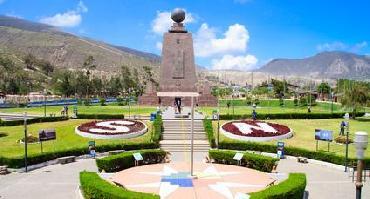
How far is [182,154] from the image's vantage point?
132ft

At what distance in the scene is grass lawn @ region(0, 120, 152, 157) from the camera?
4053 centimetres

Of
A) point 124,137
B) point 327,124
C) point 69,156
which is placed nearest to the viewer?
point 69,156

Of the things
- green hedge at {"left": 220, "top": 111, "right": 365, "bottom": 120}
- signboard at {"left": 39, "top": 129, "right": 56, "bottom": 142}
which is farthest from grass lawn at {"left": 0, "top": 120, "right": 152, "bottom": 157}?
green hedge at {"left": 220, "top": 111, "right": 365, "bottom": 120}

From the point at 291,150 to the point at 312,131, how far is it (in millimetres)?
12263

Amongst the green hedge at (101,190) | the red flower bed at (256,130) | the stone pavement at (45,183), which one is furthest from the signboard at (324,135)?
the green hedge at (101,190)

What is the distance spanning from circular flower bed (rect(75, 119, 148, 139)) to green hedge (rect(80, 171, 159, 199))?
20.3 m

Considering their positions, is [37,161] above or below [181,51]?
below

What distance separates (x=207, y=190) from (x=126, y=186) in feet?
16.2

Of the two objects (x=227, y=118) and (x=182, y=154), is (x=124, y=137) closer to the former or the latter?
(x=182, y=154)

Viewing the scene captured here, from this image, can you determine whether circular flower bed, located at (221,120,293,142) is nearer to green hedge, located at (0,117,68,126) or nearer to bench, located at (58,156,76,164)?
bench, located at (58,156,76,164)

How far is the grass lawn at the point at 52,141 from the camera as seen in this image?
40.5 m

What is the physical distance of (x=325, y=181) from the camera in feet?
100

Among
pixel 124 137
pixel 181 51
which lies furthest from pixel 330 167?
pixel 181 51

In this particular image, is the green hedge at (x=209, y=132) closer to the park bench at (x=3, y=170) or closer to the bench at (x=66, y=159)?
the bench at (x=66, y=159)
